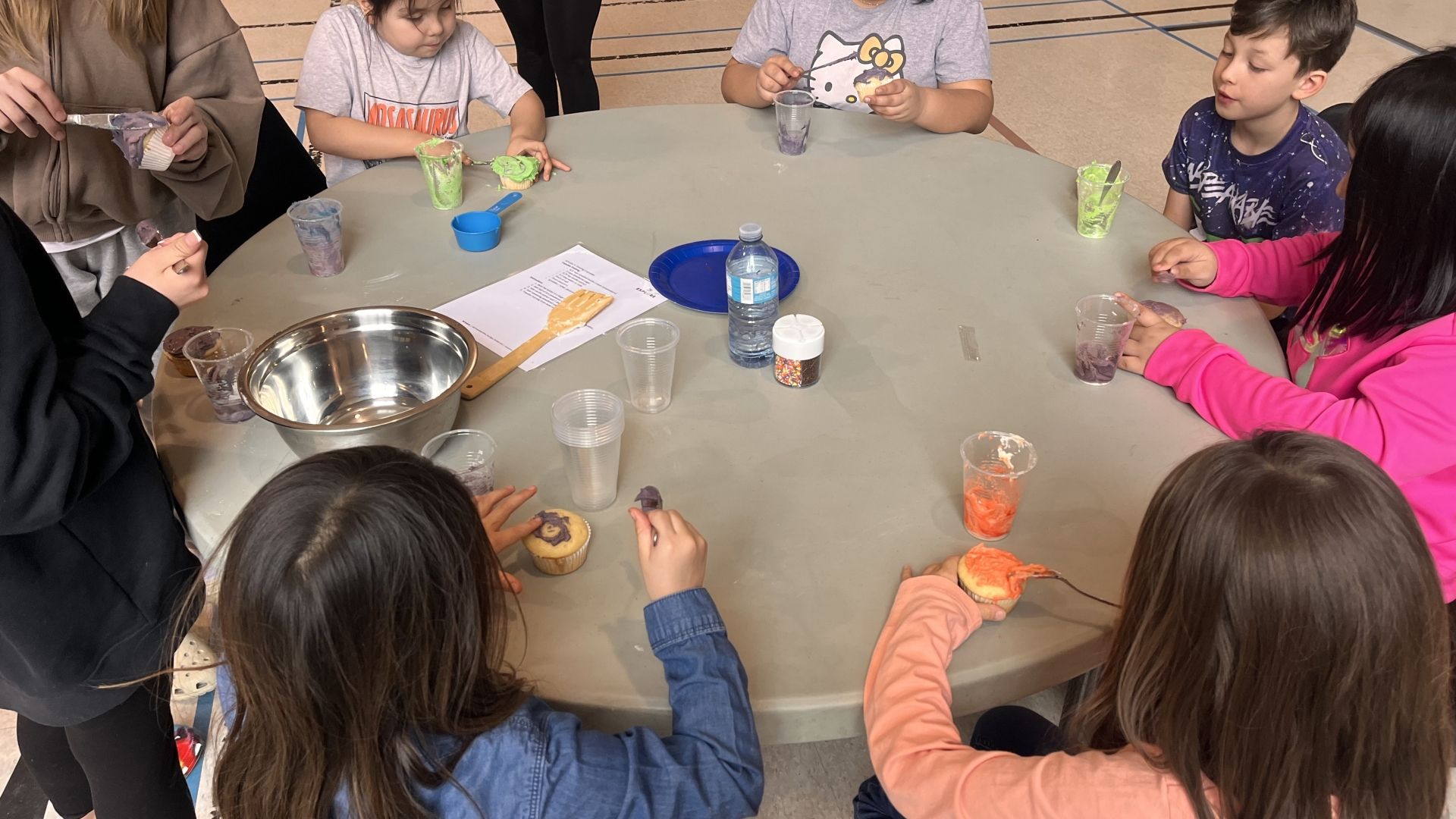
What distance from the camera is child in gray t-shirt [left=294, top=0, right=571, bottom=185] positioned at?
1.98m

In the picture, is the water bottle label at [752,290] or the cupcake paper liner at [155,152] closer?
the water bottle label at [752,290]

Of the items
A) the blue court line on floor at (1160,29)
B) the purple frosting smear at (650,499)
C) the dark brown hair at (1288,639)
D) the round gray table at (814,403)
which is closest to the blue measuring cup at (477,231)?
the round gray table at (814,403)

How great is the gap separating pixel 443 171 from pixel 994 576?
3.96ft

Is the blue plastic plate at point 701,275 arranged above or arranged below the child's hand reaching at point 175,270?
below

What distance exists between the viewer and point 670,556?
1.01 meters

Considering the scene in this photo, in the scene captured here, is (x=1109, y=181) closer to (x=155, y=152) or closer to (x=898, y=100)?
(x=898, y=100)

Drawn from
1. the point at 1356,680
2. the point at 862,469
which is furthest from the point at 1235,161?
the point at 1356,680

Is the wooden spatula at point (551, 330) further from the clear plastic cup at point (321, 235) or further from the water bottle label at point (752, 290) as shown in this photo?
the clear plastic cup at point (321, 235)

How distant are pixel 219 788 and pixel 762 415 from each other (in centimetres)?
74

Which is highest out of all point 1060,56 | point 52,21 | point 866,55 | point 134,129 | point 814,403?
point 52,21

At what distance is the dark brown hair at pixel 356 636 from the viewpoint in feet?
2.72

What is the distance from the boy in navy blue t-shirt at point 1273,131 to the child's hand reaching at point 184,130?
196 cm

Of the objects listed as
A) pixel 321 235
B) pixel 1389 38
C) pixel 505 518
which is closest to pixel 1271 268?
pixel 505 518

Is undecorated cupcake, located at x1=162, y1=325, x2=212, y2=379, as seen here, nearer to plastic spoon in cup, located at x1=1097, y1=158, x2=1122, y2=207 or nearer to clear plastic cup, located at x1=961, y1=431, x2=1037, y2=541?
clear plastic cup, located at x1=961, y1=431, x2=1037, y2=541
